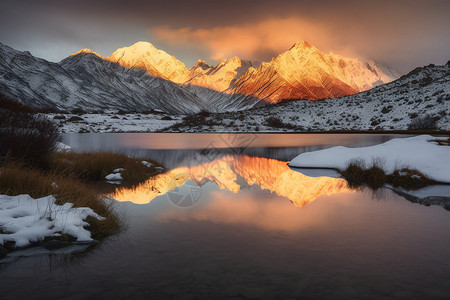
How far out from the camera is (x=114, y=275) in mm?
6559

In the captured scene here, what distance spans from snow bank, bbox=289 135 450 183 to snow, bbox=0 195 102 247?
1625 centimetres

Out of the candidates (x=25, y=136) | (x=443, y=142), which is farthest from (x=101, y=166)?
(x=443, y=142)

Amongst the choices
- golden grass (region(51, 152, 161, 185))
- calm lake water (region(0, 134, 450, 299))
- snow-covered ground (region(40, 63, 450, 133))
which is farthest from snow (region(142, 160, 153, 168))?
snow-covered ground (region(40, 63, 450, 133))

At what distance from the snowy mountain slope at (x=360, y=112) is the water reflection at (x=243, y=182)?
44269 mm

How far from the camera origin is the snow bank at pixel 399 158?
58.6 ft

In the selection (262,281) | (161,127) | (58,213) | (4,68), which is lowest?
(262,281)

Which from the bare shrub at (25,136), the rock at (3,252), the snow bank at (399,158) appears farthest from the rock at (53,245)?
the snow bank at (399,158)

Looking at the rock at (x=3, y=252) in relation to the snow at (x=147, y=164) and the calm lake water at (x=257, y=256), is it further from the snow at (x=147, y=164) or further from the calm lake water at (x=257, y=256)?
the snow at (x=147, y=164)

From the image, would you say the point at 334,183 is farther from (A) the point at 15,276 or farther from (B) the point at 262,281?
(A) the point at 15,276

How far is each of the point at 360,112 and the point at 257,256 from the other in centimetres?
8181

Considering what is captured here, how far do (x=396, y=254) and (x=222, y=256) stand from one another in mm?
4048

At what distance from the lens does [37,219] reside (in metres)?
8.41

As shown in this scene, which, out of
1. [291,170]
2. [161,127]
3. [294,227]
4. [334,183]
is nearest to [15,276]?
[294,227]

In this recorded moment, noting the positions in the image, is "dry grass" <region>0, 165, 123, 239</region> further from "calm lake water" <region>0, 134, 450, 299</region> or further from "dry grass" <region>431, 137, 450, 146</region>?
"dry grass" <region>431, 137, 450, 146</region>
